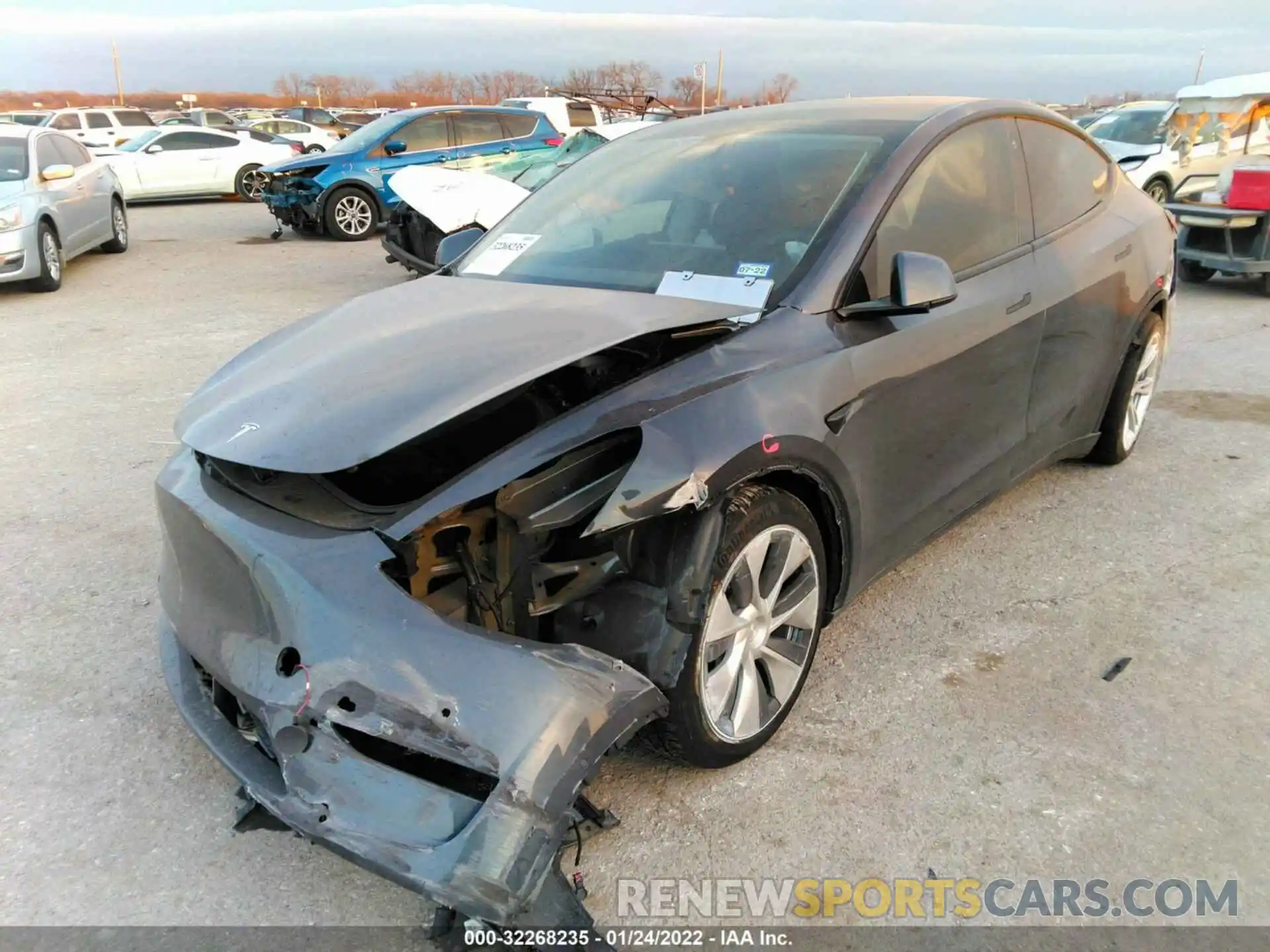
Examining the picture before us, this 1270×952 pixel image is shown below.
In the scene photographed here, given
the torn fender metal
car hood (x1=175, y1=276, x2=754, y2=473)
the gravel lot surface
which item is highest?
car hood (x1=175, y1=276, x2=754, y2=473)

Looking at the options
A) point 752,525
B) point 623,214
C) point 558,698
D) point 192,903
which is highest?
point 623,214

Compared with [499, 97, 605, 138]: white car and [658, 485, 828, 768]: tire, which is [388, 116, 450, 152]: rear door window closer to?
[499, 97, 605, 138]: white car

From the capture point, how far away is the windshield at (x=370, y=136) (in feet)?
42.6

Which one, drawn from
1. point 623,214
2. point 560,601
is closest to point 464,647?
point 560,601

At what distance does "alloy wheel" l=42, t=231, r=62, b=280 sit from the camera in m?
9.42

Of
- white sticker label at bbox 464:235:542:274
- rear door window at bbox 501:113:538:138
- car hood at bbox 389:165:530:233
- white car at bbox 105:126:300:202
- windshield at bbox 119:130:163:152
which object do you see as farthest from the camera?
windshield at bbox 119:130:163:152

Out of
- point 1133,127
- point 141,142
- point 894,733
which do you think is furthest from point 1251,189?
point 141,142

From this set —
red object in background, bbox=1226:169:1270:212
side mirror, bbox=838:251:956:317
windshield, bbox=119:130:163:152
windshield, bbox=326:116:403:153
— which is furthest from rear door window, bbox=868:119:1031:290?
windshield, bbox=119:130:163:152

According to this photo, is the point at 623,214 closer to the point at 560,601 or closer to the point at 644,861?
the point at 560,601

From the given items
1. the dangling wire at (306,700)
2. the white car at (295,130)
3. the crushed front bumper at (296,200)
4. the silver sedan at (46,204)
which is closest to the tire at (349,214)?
the crushed front bumper at (296,200)

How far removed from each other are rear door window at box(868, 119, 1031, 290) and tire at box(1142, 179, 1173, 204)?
10937 millimetres

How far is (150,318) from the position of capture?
27.7 feet

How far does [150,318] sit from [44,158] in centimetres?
299

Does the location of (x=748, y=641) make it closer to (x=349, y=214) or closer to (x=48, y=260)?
(x=48, y=260)
